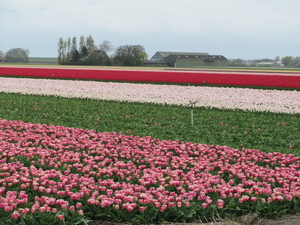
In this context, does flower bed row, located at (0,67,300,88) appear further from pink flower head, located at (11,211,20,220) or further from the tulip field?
pink flower head, located at (11,211,20,220)

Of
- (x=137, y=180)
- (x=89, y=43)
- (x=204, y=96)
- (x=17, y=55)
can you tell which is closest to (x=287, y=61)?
(x=89, y=43)

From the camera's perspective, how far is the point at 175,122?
47.1 feet

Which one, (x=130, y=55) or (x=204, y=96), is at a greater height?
(x=130, y=55)

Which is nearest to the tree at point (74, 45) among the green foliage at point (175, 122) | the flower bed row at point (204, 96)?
the flower bed row at point (204, 96)

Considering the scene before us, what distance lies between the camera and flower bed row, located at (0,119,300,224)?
6012 mm

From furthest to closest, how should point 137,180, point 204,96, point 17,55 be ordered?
point 17,55 < point 204,96 < point 137,180

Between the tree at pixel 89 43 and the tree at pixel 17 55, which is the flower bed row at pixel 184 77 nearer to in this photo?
the tree at pixel 89 43

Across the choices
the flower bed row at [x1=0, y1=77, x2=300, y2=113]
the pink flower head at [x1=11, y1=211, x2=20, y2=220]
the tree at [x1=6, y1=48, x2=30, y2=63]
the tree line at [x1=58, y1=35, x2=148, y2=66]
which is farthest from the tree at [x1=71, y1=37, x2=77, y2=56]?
the pink flower head at [x1=11, y1=211, x2=20, y2=220]

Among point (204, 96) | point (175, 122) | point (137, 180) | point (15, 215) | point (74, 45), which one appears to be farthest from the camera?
point (74, 45)

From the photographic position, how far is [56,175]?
7.58 meters

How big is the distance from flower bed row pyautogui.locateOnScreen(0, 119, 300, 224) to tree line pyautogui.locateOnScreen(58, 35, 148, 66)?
9242 cm

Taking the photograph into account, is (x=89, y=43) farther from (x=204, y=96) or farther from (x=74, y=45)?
(x=204, y=96)

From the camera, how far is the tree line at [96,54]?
336 ft

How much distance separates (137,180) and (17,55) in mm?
172162
